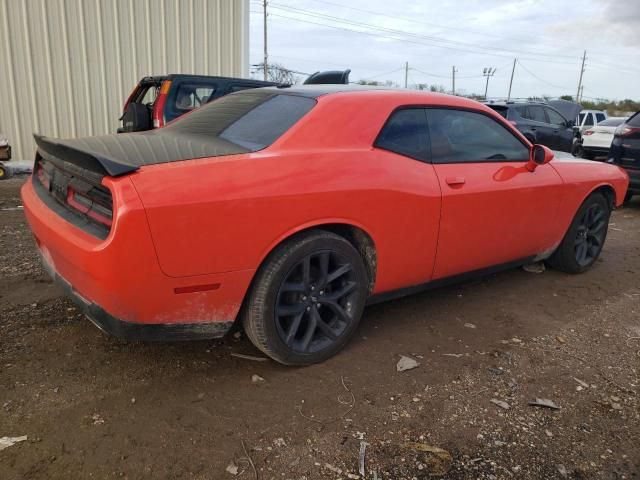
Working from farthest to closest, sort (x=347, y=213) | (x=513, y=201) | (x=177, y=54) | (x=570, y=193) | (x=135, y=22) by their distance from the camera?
(x=177, y=54), (x=135, y=22), (x=570, y=193), (x=513, y=201), (x=347, y=213)

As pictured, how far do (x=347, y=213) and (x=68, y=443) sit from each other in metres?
1.69

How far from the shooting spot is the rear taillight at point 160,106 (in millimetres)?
6422

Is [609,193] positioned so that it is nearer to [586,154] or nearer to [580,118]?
[586,154]

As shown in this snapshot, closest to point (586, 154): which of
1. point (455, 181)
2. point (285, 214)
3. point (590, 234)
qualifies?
point (590, 234)

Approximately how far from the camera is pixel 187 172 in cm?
229

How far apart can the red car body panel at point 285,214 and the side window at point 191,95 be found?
3.91m

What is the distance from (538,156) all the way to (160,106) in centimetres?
470

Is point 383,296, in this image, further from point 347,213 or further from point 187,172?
point 187,172

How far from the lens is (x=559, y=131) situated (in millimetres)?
12094

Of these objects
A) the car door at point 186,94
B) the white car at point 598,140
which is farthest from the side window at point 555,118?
the car door at point 186,94

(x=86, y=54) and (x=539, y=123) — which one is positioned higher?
(x=86, y=54)

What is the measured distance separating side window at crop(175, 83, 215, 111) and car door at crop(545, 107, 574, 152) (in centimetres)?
859

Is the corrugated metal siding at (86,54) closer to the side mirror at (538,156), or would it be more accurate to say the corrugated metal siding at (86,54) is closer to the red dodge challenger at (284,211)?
the red dodge challenger at (284,211)

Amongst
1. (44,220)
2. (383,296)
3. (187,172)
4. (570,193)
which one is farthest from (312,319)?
(570,193)
